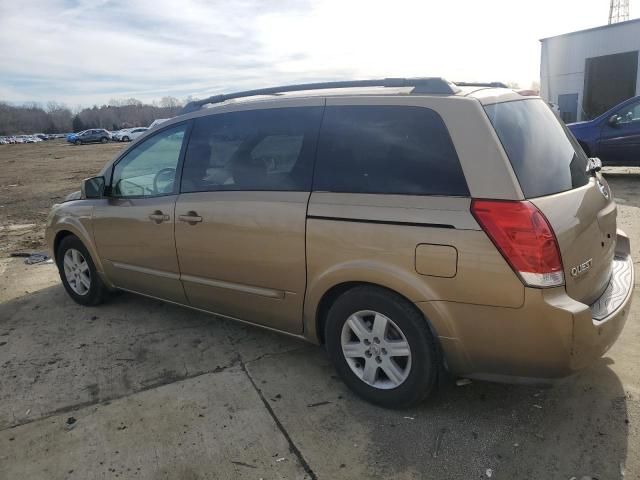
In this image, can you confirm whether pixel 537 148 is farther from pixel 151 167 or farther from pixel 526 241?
pixel 151 167

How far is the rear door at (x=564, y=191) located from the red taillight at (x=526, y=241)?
0.06 metres

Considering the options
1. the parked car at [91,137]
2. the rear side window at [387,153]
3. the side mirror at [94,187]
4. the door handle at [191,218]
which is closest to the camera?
the rear side window at [387,153]

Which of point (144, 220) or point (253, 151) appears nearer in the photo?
point (253, 151)

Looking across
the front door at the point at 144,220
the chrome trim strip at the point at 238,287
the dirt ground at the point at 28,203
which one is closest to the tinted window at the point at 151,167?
the front door at the point at 144,220

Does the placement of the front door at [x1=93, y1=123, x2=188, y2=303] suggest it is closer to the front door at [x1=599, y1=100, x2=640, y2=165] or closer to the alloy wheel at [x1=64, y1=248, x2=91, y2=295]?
the alloy wheel at [x1=64, y1=248, x2=91, y2=295]

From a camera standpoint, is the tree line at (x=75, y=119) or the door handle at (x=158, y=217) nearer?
the door handle at (x=158, y=217)

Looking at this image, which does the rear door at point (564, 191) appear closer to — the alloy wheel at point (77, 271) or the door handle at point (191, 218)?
the door handle at point (191, 218)

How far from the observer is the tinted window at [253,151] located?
10.4 feet

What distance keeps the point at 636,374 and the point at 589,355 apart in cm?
91

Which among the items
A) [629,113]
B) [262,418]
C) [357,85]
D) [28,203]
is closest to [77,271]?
[262,418]

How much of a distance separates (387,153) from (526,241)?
2.85 ft

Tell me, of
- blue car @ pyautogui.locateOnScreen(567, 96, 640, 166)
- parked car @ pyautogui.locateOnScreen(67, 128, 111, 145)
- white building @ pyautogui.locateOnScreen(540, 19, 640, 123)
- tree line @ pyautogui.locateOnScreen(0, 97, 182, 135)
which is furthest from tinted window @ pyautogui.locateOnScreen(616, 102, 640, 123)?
tree line @ pyautogui.locateOnScreen(0, 97, 182, 135)

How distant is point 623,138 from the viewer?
963 cm

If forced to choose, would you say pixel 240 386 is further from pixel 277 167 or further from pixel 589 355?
pixel 589 355
